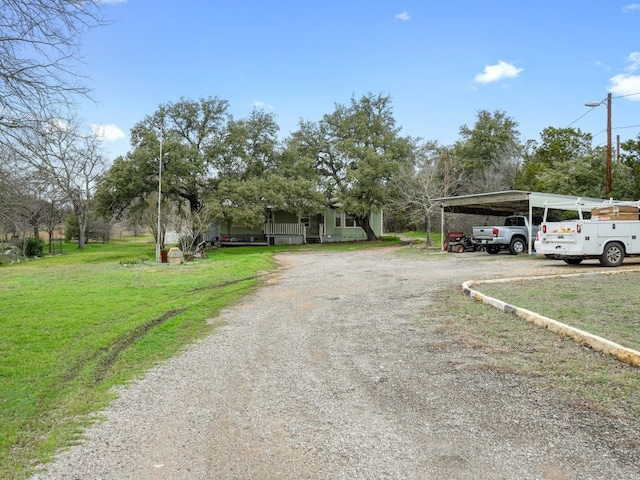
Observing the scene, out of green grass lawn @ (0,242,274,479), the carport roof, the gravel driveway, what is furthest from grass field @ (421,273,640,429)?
the carport roof

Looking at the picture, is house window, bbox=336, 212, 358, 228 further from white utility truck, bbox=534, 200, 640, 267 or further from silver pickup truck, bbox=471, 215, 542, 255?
white utility truck, bbox=534, 200, 640, 267

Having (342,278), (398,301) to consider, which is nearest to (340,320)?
(398,301)

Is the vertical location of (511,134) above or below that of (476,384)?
above

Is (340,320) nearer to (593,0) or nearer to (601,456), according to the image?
(601,456)

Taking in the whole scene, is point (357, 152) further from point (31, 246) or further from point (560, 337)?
point (560, 337)

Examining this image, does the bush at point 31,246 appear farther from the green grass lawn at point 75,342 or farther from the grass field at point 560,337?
the grass field at point 560,337

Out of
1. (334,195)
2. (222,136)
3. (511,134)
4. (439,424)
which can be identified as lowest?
(439,424)

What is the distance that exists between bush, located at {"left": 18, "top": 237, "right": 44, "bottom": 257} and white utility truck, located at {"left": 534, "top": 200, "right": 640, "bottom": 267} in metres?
→ 30.0

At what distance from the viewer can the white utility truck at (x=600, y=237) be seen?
533 inches

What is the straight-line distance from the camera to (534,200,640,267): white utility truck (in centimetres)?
1354

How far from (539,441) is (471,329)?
344 centimetres

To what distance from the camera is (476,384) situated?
4438 millimetres

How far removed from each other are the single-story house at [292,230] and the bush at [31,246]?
1104cm

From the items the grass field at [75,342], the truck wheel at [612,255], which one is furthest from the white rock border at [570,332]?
the truck wheel at [612,255]
